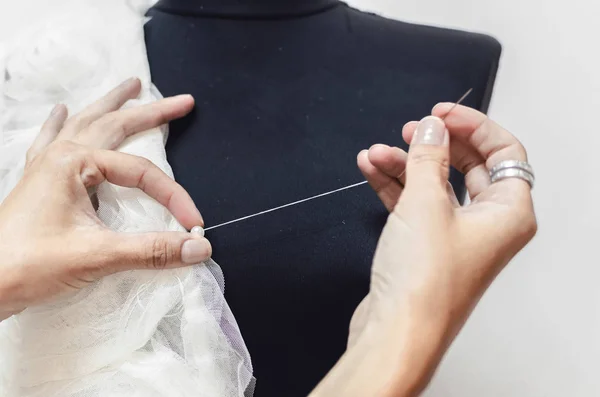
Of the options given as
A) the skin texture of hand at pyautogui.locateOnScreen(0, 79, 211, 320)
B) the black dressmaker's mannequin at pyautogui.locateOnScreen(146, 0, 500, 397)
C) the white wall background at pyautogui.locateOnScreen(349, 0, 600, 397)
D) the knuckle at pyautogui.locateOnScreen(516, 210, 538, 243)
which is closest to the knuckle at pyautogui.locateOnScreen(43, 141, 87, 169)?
the skin texture of hand at pyautogui.locateOnScreen(0, 79, 211, 320)

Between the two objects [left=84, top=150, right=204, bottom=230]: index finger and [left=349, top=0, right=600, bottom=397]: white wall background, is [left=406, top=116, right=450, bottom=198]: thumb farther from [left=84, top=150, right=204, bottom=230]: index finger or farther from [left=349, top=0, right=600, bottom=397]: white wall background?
[left=349, top=0, right=600, bottom=397]: white wall background

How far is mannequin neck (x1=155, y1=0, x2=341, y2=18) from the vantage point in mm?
643

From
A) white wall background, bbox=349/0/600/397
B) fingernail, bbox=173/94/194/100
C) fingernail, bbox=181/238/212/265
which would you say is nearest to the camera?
fingernail, bbox=181/238/212/265

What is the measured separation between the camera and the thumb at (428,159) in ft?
1.53

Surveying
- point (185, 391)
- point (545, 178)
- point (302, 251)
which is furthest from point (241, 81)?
point (545, 178)

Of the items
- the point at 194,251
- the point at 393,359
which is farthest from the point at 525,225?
the point at 194,251

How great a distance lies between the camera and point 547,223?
94cm

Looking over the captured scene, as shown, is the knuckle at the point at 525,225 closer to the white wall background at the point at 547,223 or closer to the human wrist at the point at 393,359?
the human wrist at the point at 393,359

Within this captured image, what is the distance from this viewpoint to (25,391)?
55cm

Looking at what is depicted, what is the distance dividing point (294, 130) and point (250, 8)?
0.16 meters

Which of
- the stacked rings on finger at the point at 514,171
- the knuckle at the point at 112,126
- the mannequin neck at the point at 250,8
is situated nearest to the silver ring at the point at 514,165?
the stacked rings on finger at the point at 514,171

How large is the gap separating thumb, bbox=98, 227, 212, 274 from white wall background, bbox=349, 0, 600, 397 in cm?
64

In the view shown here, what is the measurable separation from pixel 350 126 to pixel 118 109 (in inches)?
11.1

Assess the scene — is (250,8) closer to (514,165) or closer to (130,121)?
(130,121)
